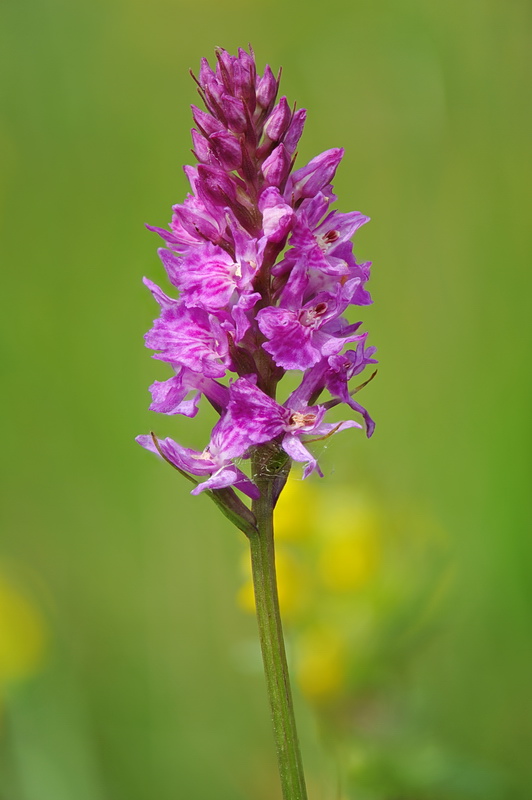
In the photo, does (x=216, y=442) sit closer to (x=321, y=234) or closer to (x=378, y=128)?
(x=321, y=234)

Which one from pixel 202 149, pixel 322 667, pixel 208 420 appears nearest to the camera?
pixel 202 149

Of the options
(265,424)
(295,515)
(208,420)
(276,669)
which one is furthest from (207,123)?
(208,420)

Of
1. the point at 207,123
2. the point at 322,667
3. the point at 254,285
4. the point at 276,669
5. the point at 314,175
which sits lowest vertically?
the point at 322,667

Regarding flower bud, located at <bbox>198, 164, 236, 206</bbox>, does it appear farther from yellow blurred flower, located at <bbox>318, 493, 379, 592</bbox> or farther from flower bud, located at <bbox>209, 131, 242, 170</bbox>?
yellow blurred flower, located at <bbox>318, 493, 379, 592</bbox>

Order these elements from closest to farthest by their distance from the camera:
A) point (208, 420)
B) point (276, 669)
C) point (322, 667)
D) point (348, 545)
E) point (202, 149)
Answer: point (276, 669), point (202, 149), point (322, 667), point (348, 545), point (208, 420)

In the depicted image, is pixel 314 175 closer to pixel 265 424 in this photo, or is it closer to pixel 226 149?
pixel 226 149

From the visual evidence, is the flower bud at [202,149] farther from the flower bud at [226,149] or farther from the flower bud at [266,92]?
the flower bud at [266,92]
